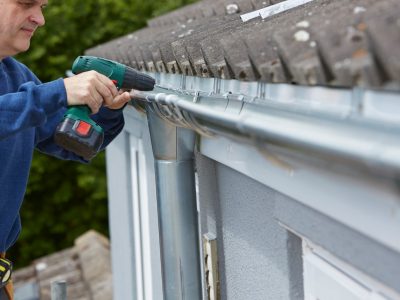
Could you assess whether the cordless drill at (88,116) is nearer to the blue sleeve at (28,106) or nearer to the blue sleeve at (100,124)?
the blue sleeve at (28,106)

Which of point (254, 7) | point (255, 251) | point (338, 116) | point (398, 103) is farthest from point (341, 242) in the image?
point (254, 7)

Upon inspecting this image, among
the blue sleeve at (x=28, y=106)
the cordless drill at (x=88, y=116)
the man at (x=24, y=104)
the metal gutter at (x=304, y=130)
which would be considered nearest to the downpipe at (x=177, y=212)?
the cordless drill at (x=88, y=116)

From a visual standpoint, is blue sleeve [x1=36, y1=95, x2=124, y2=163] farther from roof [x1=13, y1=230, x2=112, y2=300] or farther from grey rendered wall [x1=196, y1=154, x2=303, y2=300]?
roof [x1=13, y1=230, x2=112, y2=300]

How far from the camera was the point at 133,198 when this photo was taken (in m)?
4.88

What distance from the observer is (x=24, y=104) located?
2.27 metres

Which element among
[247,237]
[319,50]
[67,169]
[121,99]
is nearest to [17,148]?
[121,99]

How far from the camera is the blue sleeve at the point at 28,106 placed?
2266mm

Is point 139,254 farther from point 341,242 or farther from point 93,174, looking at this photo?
point 93,174

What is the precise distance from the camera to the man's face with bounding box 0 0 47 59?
2621 mm

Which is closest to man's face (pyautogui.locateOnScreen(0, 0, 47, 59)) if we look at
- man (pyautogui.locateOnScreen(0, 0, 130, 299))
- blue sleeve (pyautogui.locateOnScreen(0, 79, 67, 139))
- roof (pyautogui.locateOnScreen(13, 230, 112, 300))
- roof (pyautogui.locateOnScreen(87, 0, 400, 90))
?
man (pyautogui.locateOnScreen(0, 0, 130, 299))

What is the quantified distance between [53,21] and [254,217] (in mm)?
8618

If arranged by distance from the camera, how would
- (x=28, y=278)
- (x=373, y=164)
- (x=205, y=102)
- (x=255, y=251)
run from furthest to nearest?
(x=28, y=278) < (x=255, y=251) < (x=205, y=102) < (x=373, y=164)

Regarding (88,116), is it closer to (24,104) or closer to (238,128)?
(24,104)

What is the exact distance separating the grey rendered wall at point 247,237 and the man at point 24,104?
534mm
